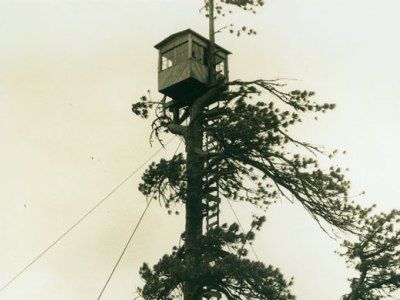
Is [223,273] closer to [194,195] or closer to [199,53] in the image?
[194,195]

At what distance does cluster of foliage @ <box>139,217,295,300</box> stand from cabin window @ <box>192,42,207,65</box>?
659cm

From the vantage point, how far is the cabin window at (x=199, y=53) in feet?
59.4

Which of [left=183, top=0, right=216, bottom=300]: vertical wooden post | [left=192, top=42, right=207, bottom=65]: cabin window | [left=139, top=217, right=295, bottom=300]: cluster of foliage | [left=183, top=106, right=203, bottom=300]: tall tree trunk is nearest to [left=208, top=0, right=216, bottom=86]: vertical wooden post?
[left=183, top=0, right=216, bottom=300]: vertical wooden post

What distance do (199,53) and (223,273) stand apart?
8.18 meters

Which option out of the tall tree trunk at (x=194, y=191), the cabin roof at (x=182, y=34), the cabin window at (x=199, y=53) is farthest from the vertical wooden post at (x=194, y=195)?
the cabin roof at (x=182, y=34)

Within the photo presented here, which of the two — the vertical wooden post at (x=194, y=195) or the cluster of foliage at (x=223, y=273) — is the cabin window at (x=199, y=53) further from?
the cluster of foliage at (x=223, y=273)

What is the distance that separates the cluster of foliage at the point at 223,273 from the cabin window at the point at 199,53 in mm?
6591

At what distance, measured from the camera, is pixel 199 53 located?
18.3 metres

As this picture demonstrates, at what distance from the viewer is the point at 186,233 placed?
15.8 m

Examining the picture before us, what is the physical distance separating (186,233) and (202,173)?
1836 millimetres

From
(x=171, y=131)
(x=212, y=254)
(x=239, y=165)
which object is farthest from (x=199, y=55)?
(x=212, y=254)

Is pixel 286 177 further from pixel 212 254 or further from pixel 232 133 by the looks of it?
pixel 212 254

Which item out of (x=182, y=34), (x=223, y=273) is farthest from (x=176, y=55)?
(x=223, y=273)

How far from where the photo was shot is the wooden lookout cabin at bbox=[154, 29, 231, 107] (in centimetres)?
1759
